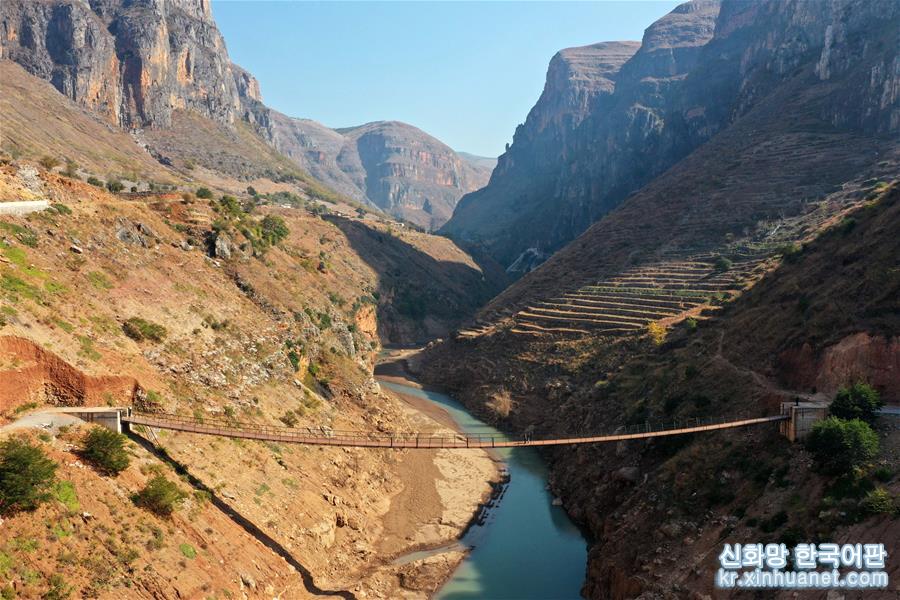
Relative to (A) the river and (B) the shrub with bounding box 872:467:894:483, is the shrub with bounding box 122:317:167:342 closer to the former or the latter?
(A) the river

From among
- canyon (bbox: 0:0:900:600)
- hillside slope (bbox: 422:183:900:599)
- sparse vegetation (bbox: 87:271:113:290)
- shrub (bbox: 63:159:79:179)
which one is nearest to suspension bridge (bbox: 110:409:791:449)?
canyon (bbox: 0:0:900:600)

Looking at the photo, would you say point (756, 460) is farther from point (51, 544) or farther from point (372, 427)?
point (51, 544)

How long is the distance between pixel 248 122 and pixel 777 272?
17183 cm

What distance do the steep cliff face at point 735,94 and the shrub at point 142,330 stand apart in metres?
83.8

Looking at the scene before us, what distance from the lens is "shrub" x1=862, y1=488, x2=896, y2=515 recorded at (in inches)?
968

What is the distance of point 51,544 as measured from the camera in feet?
74.6

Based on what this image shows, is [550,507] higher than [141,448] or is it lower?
lower

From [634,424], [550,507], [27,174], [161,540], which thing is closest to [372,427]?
[550,507]

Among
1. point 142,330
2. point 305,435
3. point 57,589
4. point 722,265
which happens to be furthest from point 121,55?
point 57,589

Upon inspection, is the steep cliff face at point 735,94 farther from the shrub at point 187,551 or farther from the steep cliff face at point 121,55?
the steep cliff face at point 121,55

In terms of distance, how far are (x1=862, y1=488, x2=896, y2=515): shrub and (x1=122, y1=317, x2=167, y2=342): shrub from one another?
33584 millimetres

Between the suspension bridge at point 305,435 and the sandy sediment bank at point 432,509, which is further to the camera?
the sandy sediment bank at point 432,509

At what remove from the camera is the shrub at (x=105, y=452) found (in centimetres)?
2700

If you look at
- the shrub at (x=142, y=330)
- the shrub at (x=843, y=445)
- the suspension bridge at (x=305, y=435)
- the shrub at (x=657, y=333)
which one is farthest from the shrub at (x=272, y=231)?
the shrub at (x=843, y=445)
